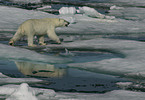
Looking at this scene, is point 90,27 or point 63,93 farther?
point 90,27

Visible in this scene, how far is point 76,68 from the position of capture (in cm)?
698

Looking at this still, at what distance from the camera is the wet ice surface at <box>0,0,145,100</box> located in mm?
5137

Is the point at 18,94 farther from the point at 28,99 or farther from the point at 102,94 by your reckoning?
the point at 102,94

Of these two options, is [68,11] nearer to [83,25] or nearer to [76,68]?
[83,25]

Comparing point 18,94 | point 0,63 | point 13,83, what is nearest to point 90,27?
point 0,63

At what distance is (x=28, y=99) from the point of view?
14.5 feet

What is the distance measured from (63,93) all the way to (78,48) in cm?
429

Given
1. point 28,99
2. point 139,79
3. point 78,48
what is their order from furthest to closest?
1. point 78,48
2. point 139,79
3. point 28,99

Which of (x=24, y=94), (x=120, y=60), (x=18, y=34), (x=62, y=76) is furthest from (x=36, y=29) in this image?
(x=24, y=94)

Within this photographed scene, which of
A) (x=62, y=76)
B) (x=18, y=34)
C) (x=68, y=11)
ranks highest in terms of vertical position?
(x=68, y=11)

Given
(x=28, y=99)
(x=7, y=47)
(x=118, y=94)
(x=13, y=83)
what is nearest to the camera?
(x=28, y=99)

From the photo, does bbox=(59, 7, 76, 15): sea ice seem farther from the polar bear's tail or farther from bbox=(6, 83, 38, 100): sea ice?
bbox=(6, 83, 38, 100): sea ice

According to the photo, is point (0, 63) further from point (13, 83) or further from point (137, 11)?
point (137, 11)

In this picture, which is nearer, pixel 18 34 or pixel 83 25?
pixel 18 34
